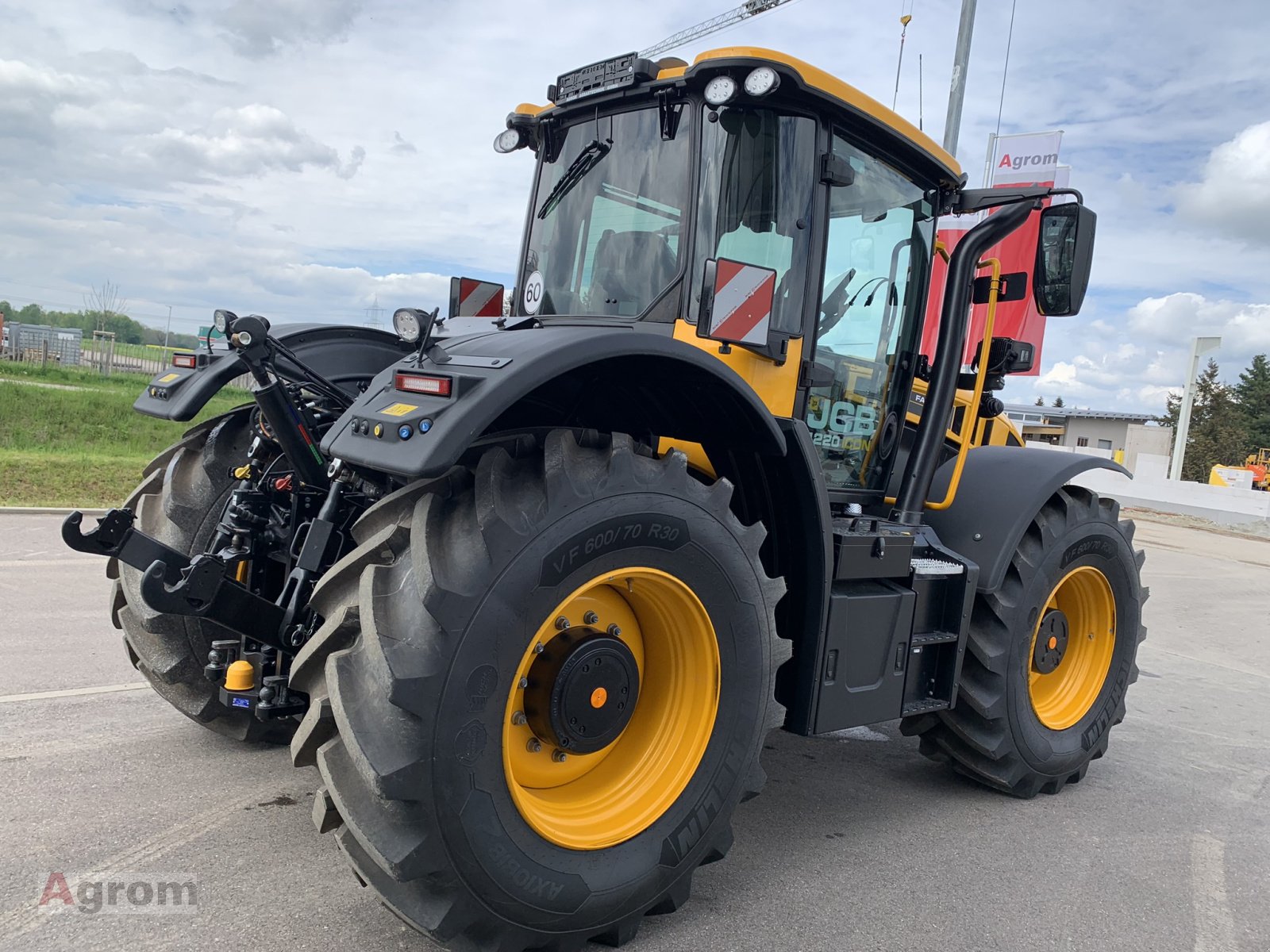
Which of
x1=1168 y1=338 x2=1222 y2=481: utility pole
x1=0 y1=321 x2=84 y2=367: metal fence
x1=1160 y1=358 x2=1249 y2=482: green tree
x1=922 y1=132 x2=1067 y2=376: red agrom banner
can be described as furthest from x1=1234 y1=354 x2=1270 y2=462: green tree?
x1=0 y1=321 x2=84 y2=367: metal fence

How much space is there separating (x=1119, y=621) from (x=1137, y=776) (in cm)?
79

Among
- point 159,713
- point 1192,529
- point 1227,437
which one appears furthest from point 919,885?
point 1227,437

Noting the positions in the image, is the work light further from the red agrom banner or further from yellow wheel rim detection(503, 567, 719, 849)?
the red agrom banner

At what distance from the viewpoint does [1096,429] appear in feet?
224

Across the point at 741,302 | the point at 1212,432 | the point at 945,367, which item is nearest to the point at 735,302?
the point at 741,302

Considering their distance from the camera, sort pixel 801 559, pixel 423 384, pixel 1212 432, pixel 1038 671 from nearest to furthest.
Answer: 1. pixel 423 384
2. pixel 801 559
3. pixel 1038 671
4. pixel 1212 432

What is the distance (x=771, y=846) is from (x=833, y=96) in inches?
109

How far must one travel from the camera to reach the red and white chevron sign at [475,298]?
4.56m

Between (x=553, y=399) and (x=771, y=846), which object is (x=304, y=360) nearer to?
(x=553, y=399)

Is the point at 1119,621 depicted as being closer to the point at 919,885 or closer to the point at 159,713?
the point at 919,885

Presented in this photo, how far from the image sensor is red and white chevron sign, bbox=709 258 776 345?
3.10 meters

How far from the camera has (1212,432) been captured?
5012 centimetres

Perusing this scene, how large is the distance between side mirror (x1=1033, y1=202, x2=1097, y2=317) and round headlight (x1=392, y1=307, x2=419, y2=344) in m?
2.78

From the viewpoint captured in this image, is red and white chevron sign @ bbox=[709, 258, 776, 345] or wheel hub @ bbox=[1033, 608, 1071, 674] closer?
red and white chevron sign @ bbox=[709, 258, 776, 345]
